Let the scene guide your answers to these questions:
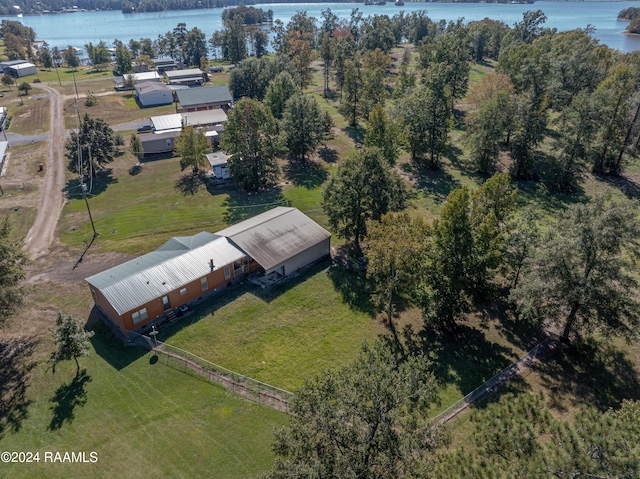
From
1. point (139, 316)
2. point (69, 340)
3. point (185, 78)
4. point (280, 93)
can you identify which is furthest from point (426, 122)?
point (185, 78)

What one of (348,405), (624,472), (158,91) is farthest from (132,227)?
(158,91)

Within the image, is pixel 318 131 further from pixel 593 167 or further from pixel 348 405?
pixel 348 405

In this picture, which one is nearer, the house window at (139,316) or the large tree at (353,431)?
the large tree at (353,431)

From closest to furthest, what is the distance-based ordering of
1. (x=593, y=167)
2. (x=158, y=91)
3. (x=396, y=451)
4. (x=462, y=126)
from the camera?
(x=396, y=451) < (x=593, y=167) < (x=462, y=126) < (x=158, y=91)

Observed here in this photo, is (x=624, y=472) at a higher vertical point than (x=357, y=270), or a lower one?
higher

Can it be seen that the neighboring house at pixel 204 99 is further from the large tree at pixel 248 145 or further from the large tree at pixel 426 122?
the large tree at pixel 426 122

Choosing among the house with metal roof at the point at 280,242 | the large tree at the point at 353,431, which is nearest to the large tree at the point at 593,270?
the large tree at the point at 353,431

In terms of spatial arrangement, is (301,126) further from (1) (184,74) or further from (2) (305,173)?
(1) (184,74)
